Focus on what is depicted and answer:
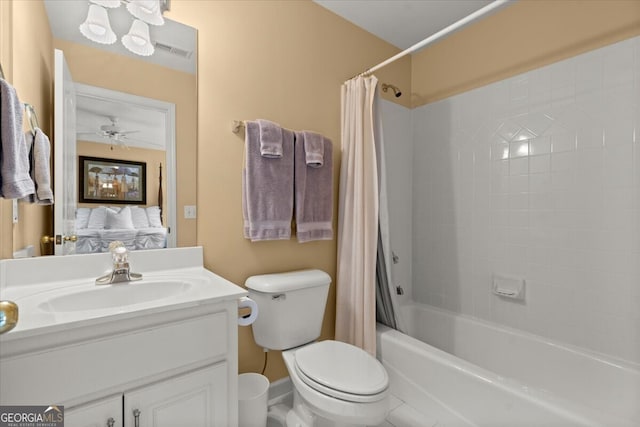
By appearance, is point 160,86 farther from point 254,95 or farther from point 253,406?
point 253,406

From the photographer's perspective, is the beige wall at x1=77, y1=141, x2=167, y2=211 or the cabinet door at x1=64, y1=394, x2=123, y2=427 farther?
the beige wall at x1=77, y1=141, x2=167, y2=211

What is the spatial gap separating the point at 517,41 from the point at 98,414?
271 cm

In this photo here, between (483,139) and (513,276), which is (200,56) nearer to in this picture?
(483,139)

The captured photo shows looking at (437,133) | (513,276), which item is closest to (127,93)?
(437,133)

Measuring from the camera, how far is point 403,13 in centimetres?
204

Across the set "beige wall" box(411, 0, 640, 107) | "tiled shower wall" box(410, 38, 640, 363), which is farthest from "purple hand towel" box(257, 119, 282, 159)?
"beige wall" box(411, 0, 640, 107)

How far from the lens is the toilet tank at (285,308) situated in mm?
1546

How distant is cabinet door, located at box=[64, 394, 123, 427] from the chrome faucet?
452 millimetres

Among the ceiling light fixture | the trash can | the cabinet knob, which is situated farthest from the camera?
the trash can

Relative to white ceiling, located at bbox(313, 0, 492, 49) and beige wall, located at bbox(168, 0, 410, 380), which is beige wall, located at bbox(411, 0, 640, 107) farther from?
beige wall, located at bbox(168, 0, 410, 380)

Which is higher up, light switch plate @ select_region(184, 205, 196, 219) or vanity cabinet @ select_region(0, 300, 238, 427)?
light switch plate @ select_region(184, 205, 196, 219)

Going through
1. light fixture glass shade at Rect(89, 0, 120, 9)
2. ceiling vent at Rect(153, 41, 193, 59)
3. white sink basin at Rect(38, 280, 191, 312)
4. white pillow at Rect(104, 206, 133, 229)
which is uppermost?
light fixture glass shade at Rect(89, 0, 120, 9)

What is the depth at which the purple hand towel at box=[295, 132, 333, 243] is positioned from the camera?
1767mm

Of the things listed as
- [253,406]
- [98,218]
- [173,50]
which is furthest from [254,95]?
[253,406]
